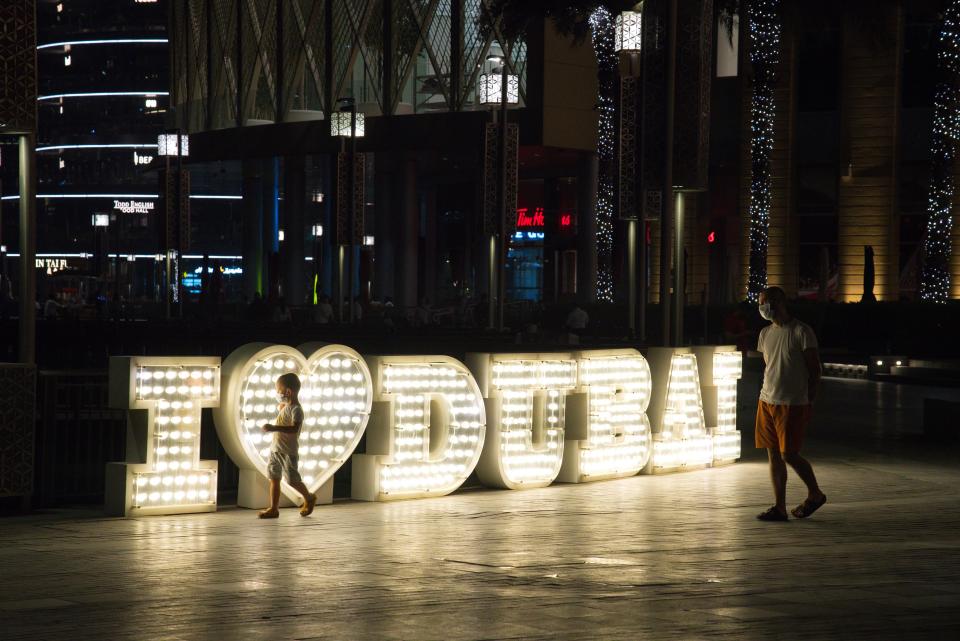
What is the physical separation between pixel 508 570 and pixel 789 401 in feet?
12.9

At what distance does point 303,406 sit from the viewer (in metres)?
13.5

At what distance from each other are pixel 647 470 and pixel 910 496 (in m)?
3.01

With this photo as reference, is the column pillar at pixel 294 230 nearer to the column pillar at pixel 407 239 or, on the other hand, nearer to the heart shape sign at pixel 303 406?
the column pillar at pixel 407 239

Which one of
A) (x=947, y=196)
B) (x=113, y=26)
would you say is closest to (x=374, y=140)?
(x=947, y=196)

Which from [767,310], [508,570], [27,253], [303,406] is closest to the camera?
[508,570]

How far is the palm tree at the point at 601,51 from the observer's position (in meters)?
34.4

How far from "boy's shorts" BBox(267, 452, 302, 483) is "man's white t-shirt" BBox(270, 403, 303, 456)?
35 mm

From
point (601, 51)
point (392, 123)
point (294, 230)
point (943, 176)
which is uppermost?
point (601, 51)

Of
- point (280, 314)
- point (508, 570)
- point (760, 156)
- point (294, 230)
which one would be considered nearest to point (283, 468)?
point (508, 570)

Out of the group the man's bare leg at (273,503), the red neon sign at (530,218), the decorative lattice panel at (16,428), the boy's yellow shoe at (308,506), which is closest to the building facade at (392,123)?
the red neon sign at (530,218)

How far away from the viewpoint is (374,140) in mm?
56094

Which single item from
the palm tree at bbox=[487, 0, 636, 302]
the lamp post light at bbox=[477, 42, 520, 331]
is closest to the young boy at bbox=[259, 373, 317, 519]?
the lamp post light at bbox=[477, 42, 520, 331]

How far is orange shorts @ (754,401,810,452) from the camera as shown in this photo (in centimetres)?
1295

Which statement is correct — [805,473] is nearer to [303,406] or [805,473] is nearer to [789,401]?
[789,401]
